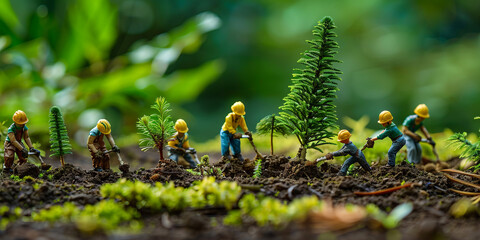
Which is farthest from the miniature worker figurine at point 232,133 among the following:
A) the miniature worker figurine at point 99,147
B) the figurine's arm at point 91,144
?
the figurine's arm at point 91,144

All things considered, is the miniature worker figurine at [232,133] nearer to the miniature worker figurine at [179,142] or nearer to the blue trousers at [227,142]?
the blue trousers at [227,142]

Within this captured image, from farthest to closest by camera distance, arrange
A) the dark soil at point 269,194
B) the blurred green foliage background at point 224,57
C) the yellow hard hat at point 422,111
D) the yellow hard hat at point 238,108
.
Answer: the blurred green foliage background at point 224,57 < the yellow hard hat at point 422,111 < the yellow hard hat at point 238,108 < the dark soil at point 269,194

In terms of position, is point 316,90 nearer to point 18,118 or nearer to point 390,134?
point 390,134

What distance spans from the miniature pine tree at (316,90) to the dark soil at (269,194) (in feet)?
1.17

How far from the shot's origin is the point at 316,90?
12.0ft

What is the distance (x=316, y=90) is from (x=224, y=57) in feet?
19.6

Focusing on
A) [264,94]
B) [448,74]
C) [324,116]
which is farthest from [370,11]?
[324,116]

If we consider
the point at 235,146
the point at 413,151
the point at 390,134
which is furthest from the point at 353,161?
the point at 235,146

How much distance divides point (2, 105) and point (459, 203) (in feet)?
23.5

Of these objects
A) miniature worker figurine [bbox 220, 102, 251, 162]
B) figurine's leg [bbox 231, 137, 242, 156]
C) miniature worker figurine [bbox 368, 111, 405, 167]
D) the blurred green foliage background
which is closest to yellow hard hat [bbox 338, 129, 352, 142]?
miniature worker figurine [bbox 368, 111, 405, 167]

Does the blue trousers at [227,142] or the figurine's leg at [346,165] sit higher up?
the blue trousers at [227,142]

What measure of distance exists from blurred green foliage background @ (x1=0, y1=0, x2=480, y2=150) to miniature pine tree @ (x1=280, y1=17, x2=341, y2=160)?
3703mm

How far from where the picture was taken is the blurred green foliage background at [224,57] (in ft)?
23.6

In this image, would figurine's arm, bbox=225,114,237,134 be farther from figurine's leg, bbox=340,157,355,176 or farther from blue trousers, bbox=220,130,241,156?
figurine's leg, bbox=340,157,355,176
